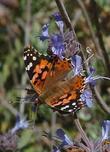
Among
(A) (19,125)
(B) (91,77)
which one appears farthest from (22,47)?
(B) (91,77)

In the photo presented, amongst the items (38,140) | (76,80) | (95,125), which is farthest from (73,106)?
(38,140)

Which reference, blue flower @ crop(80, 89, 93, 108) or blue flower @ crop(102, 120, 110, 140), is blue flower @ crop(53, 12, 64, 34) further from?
blue flower @ crop(102, 120, 110, 140)

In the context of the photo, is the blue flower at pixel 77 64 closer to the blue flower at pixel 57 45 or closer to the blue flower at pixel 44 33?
the blue flower at pixel 57 45

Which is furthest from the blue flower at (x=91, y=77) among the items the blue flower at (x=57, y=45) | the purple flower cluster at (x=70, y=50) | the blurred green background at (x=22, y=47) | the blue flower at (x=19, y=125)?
the blurred green background at (x=22, y=47)

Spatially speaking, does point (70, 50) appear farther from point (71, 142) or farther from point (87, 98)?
point (71, 142)

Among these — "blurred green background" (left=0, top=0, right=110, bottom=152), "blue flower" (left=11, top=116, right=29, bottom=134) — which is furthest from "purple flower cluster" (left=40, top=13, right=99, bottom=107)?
"blurred green background" (left=0, top=0, right=110, bottom=152)

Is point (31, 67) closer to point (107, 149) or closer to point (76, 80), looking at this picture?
point (76, 80)
